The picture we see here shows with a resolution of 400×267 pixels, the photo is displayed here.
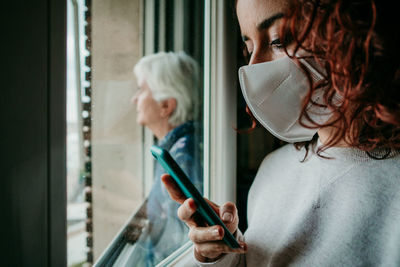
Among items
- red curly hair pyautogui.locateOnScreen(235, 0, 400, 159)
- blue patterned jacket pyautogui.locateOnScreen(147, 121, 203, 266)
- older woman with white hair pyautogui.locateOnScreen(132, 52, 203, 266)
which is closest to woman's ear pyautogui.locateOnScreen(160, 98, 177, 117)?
older woman with white hair pyautogui.locateOnScreen(132, 52, 203, 266)

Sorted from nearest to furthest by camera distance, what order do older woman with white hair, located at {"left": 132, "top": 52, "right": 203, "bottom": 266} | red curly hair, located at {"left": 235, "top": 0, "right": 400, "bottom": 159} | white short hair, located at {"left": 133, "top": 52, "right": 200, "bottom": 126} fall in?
1. red curly hair, located at {"left": 235, "top": 0, "right": 400, "bottom": 159}
2. older woman with white hair, located at {"left": 132, "top": 52, "right": 203, "bottom": 266}
3. white short hair, located at {"left": 133, "top": 52, "right": 200, "bottom": 126}

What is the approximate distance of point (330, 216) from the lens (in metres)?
0.50

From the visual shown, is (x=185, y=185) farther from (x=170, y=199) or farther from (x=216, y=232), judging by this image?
(x=170, y=199)

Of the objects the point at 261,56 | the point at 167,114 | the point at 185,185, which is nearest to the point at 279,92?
the point at 261,56

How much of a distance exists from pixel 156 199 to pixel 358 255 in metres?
0.78

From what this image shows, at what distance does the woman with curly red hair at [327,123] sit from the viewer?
385 millimetres

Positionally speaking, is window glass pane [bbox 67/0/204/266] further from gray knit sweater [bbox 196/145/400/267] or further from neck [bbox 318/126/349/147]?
neck [bbox 318/126/349/147]

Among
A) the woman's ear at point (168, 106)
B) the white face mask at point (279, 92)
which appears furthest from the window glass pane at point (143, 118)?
the white face mask at point (279, 92)

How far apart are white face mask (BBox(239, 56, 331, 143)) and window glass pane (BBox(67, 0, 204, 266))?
1.62 feet

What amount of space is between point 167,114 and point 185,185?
85 centimetres

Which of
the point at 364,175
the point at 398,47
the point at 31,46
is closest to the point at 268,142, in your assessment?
the point at 364,175

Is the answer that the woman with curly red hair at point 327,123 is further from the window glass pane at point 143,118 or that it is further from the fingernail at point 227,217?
the window glass pane at point 143,118

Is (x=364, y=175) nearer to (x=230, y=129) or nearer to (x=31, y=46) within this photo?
(x=230, y=129)

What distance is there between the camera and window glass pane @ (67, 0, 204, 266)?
910mm
